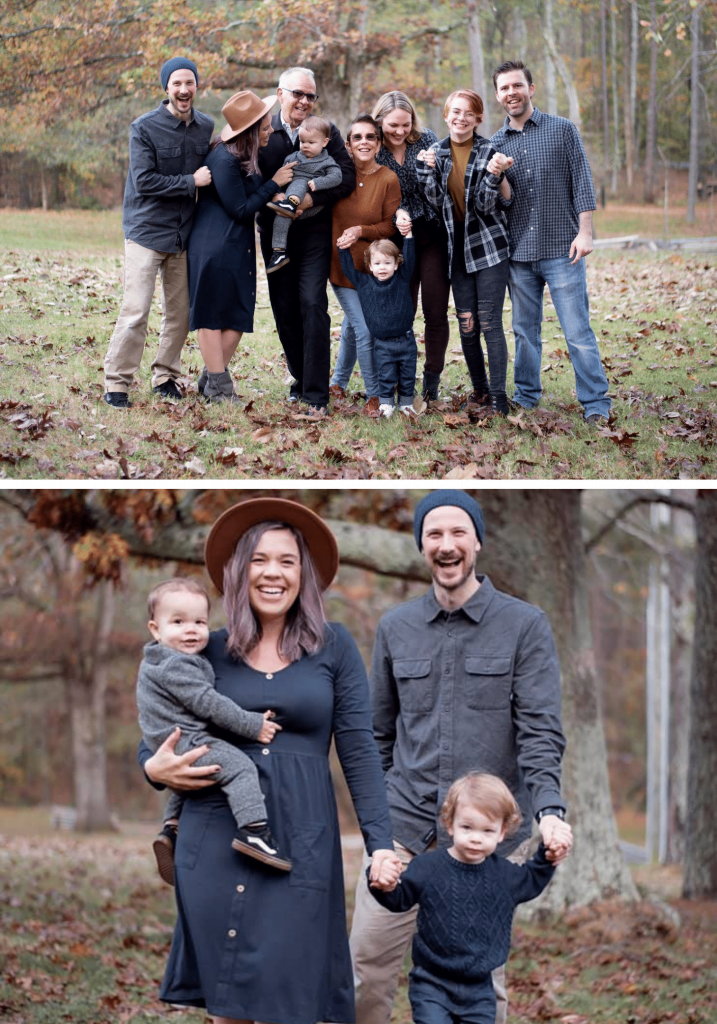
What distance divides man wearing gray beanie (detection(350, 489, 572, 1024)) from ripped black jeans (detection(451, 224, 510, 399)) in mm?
2968

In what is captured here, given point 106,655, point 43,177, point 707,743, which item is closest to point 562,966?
point 707,743

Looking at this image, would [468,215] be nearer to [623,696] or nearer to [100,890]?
[100,890]

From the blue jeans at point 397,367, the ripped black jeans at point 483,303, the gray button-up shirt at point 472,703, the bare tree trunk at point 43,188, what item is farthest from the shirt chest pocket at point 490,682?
the bare tree trunk at point 43,188

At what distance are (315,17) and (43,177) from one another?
10.8ft

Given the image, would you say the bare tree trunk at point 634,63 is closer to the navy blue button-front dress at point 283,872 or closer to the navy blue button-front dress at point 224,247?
the navy blue button-front dress at point 224,247

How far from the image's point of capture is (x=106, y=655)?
21797 mm

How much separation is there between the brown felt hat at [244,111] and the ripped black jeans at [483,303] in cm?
136

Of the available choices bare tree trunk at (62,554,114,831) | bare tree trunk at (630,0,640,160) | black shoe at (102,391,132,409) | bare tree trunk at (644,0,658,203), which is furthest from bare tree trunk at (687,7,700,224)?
bare tree trunk at (62,554,114,831)

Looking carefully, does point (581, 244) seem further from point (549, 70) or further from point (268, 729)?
point (549, 70)

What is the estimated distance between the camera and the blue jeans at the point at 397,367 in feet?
23.9

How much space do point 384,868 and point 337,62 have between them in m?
10.3

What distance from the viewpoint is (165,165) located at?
7.14m

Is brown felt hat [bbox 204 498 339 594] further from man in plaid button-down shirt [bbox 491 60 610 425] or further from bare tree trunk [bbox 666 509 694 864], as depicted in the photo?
bare tree trunk [bbox 666 509 694 864]

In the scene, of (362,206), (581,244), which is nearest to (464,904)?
(362,206)
